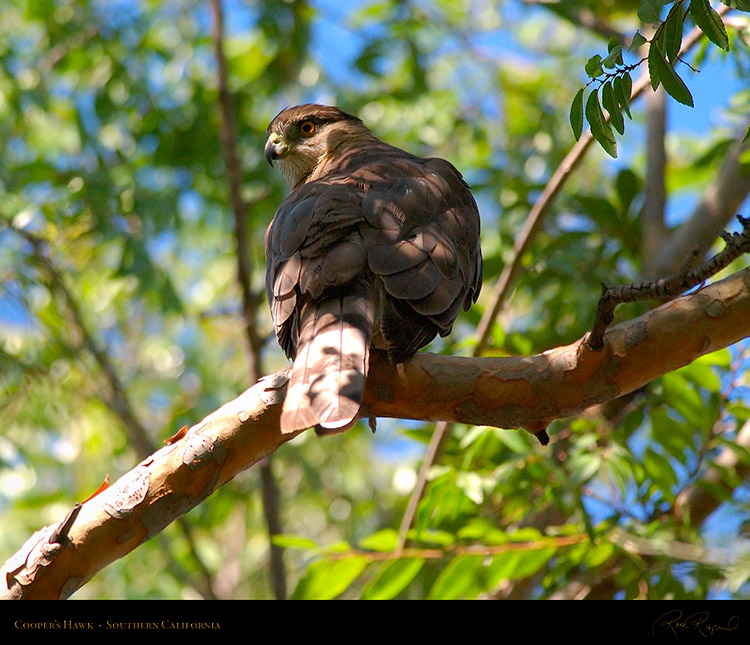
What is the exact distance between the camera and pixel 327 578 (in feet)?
14.7

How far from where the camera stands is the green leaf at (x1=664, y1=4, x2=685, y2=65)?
2.40 metres

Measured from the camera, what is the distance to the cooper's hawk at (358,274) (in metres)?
2.85

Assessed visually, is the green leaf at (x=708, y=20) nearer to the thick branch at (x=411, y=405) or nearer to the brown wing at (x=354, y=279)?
the thick branch at (x=411, y=405)

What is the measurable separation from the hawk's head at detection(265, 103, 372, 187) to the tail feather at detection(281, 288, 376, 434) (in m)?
2.28

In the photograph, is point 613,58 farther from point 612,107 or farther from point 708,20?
point 708,20

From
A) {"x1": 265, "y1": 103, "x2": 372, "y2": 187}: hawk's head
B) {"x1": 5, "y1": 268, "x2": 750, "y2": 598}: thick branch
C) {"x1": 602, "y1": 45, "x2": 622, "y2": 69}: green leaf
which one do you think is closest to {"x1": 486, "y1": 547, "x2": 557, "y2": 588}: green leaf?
{"x1": 5, "y1": 268, "x2": 750, "y2": 598}: thick branch

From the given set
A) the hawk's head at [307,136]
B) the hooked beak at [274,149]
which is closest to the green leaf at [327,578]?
the hawk's head at [307,136]

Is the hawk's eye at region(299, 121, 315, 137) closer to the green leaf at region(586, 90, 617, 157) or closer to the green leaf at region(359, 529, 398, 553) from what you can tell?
the green leaf at region(359, 529, 398, 553)

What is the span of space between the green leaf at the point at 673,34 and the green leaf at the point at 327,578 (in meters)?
3.03

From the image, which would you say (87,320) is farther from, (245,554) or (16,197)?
(245,554)

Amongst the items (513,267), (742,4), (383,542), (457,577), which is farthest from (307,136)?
(742,4)

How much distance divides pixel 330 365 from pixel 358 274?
0.54 m
